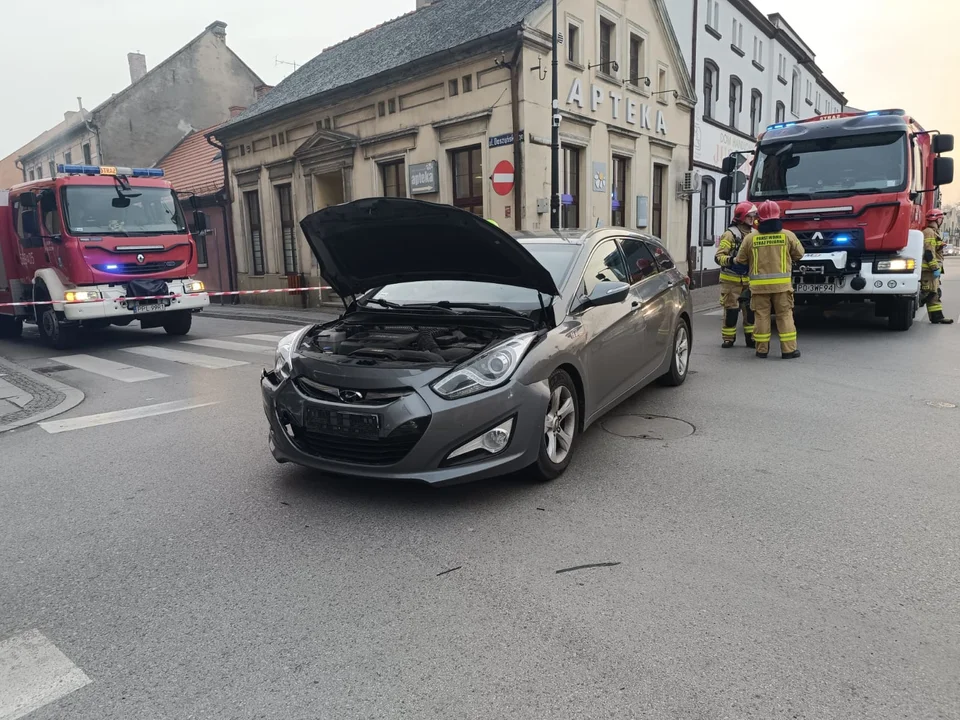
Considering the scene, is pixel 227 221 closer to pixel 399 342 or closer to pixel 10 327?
pixel 10 327

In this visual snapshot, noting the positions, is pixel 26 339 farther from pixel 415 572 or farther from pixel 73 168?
pixel 415 572

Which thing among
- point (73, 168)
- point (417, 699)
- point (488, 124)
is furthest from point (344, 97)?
point (417, 699)

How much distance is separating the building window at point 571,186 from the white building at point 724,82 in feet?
18.7

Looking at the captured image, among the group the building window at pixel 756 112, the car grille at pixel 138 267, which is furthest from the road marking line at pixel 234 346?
the building window at pixel 756 112

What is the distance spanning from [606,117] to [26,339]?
43.9 ft

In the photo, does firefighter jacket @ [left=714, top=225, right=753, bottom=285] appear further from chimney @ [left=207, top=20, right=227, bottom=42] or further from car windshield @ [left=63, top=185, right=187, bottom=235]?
chimney @ [left=207, top=20, right=227, bottom=42]

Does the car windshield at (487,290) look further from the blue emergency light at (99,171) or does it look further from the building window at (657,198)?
the building window at (657,198)

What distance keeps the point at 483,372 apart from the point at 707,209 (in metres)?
20.7

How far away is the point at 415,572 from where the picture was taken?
10.3 ft

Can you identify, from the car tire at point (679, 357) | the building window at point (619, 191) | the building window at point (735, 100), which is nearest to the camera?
the car tire at point (679, 357)

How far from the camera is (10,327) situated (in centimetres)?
1325

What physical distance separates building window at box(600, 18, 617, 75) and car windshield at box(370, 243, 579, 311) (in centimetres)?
1308

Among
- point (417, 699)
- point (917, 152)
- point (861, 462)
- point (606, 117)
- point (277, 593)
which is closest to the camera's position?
point (417, 699)

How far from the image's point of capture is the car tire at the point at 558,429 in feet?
13.5
